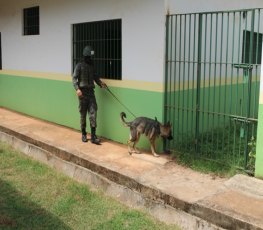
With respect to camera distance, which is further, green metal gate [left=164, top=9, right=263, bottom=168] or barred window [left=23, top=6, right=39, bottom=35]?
barred window [left=23, top=6, right=39, bottom=35]

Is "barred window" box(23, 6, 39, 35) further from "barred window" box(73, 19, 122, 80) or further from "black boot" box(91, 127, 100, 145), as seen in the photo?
"black boot" box(91, 127, 100, 145)

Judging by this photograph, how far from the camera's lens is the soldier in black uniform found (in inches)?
275

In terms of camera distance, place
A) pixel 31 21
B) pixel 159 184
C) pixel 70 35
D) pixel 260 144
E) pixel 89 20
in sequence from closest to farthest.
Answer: pixel 260 144 → pixel 159 184 → pixel 89 20 → pixel 70 35 → pixel 31 21

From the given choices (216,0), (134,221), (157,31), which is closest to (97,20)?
(157,31)

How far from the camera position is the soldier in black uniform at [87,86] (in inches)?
275

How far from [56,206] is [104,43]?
3.22m

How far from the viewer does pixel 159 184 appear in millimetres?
5129

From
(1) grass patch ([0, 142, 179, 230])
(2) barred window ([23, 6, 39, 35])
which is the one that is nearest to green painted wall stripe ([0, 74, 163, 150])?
(2) barred window ([23, 6, 39, 35])

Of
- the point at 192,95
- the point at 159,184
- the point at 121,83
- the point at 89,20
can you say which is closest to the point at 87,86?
the point at 121,83

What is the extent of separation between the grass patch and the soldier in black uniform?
110cm

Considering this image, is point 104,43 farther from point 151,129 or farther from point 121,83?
point 151,129

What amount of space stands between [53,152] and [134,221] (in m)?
2.57

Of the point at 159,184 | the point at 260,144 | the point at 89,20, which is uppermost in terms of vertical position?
the point at 89,20

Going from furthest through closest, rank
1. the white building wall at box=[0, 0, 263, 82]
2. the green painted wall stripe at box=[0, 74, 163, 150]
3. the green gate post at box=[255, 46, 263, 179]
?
1. the green painted wall stripe at box=[0, 74, 163, 150]
2. the white building wall at box=[0, 0, 263, 82]
3. the green gate post at box=[255, 46, 263, 179]
